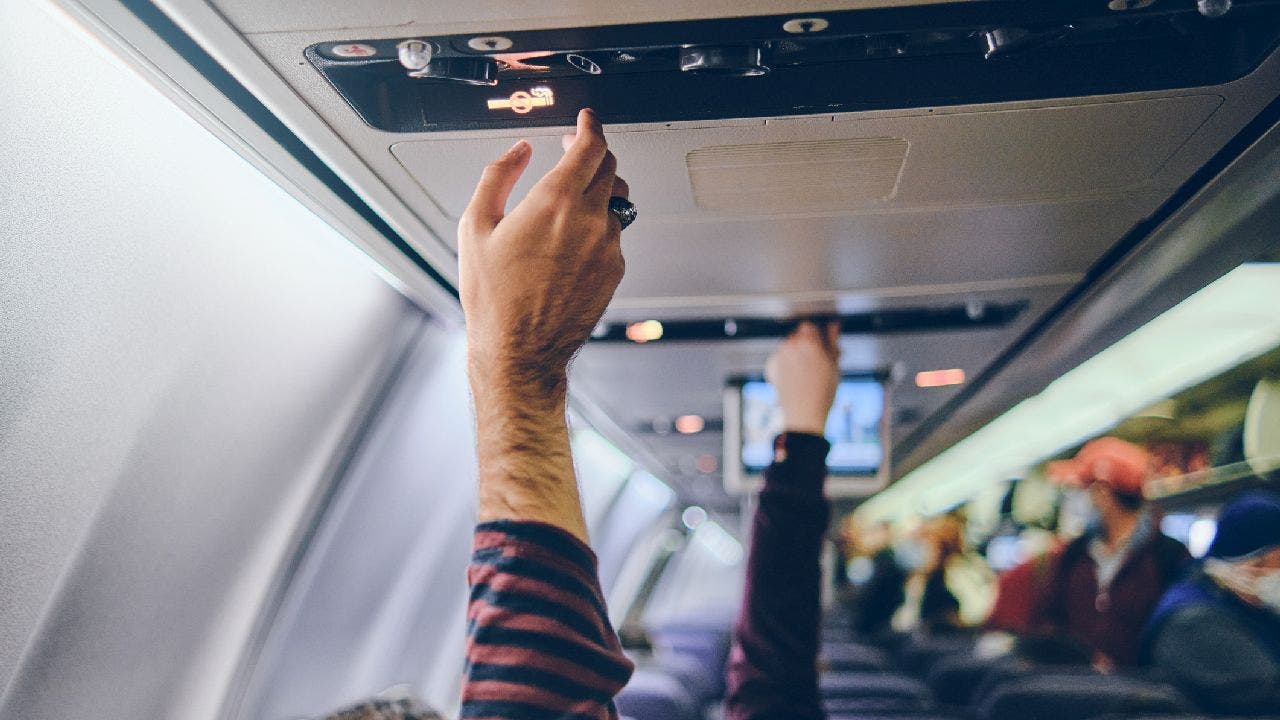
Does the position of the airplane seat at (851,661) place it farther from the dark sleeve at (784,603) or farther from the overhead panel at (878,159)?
the overhead panel at (878,159)

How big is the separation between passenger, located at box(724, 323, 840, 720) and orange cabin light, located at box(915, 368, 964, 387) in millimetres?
2275

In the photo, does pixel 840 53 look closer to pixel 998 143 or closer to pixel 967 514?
pixel 998 143

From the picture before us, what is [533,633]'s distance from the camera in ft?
2.98

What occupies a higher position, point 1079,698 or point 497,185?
point 497,185

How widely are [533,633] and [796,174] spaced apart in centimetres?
121

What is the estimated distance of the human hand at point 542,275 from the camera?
1049mm

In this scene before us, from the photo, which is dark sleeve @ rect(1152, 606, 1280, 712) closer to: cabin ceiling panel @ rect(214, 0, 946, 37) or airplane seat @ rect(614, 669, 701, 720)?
airplane seat @ rect(614, 669, 701, 720)

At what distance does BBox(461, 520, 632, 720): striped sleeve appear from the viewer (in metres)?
0.90

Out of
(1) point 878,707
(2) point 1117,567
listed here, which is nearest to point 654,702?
(1) point 878,707

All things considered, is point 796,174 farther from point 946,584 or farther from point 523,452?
point 946,584

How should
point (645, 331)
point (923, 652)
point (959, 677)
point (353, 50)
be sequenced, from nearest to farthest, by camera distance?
point (353, 50), point (645, 331), point (959, 677), point (923, 652)

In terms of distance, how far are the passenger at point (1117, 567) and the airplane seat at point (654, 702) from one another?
2893 millimetres

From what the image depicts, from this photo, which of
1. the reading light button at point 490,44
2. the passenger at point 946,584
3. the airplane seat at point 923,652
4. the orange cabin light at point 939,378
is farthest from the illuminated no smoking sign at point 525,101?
the passenger at point 946,584

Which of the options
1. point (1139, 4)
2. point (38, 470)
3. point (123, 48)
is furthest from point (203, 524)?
point (1139, 4)
